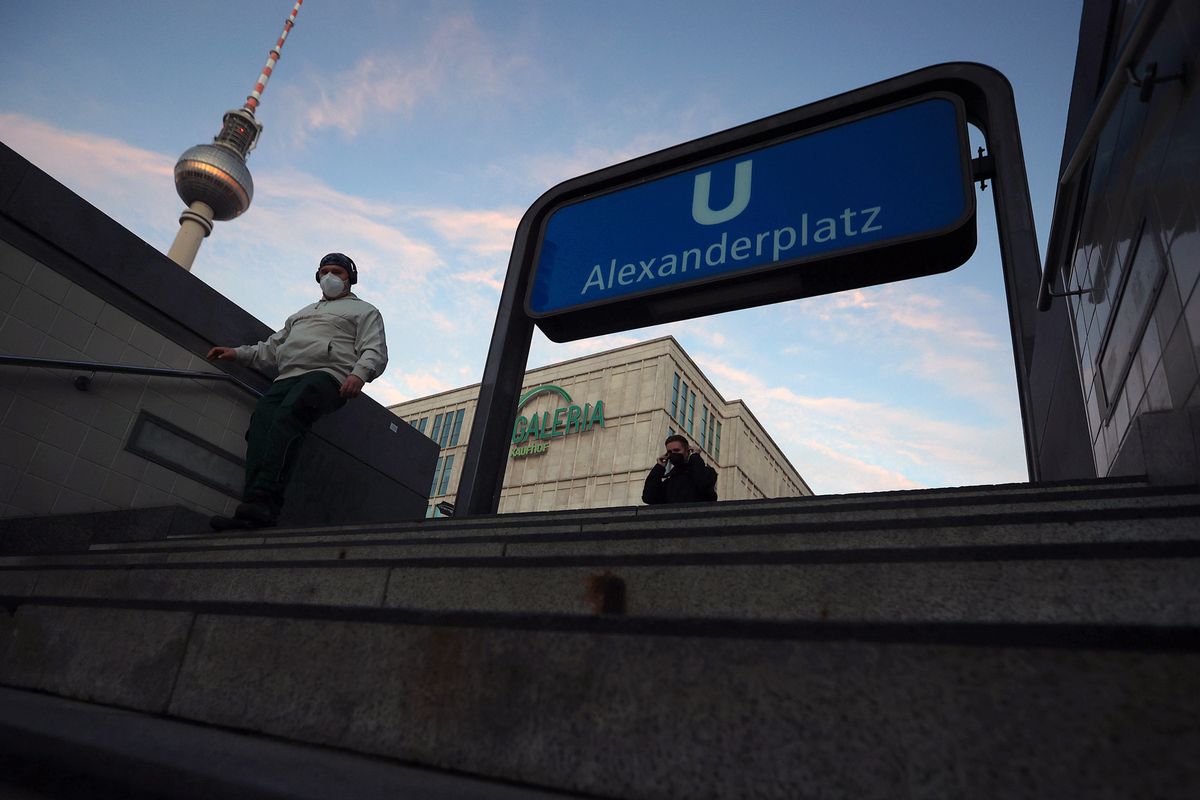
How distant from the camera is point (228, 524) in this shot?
3.55 m

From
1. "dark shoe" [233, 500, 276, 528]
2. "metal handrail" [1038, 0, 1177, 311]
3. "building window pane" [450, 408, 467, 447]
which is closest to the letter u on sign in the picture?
"metal handrail" [1038, 0, 1177, 311]

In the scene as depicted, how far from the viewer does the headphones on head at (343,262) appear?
15.2 feet

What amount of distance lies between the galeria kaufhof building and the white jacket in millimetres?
22422

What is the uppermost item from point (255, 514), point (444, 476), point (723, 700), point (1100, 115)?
point (444, 476)

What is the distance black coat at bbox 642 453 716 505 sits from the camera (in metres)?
5.36

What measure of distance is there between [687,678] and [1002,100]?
12.2 ft

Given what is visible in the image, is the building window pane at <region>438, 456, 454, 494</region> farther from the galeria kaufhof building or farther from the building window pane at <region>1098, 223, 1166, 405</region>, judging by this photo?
the building window pane at <region>1098, 223, 1166, 405</region>

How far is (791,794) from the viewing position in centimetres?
92

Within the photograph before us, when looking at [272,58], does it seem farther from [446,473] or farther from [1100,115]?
[1100,115]

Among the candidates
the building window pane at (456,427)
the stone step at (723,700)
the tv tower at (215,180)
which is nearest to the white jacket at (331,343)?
the stone step at (723,700)

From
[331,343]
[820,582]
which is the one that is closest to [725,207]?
[331,343]

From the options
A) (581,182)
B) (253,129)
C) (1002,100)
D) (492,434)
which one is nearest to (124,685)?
(492,434)

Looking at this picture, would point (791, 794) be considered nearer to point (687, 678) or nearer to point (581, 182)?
point (687, 678)

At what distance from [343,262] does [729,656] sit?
4.33 meters
